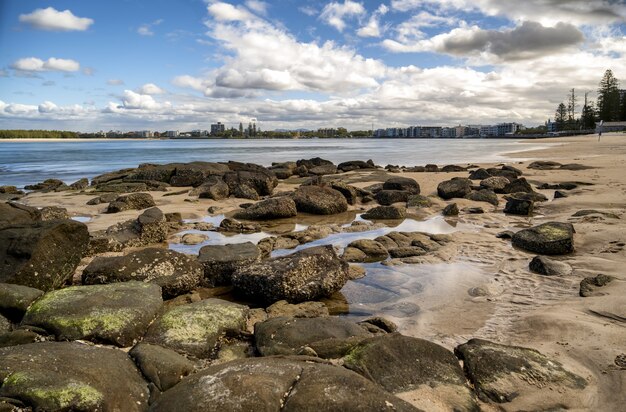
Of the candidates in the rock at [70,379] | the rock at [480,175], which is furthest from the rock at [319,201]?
the rock at [70,379]

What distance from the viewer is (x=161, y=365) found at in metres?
3.61

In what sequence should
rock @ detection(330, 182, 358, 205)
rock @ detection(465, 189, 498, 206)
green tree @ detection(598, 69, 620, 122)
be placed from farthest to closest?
green tree @ detection(598, 69, 620, 122), rock @ detection(330, 182, 358, 205), rock @ detection(465, 189, 498, 206)

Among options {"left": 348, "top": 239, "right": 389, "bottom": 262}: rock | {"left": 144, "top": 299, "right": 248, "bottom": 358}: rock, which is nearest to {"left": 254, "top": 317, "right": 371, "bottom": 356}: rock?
A: {"left": 144, "top": 299, "right": 248, "bottom": 358}: rock

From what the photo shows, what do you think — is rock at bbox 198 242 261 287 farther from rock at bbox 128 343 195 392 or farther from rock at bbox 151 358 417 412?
rock at bbox 151 358 417 412

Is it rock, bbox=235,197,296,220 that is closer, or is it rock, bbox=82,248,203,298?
rock, bbox=82,248,203,298

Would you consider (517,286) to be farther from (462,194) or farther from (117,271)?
(462,194)

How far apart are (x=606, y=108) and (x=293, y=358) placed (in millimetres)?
107017

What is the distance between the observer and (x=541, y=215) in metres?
11.8

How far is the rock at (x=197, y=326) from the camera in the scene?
4.39 meters

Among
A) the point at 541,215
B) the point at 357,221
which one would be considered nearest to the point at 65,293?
the point at 357,221

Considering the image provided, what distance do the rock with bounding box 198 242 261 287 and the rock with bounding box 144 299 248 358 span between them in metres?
1.54

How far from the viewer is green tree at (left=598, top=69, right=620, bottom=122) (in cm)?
8706

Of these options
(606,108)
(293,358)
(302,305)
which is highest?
(606,108)

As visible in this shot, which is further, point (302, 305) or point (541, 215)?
point (541, 215)
